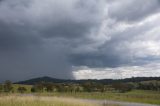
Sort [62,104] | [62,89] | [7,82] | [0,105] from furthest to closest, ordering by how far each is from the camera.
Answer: [62,89], [7,82], [62,104], [0,105]

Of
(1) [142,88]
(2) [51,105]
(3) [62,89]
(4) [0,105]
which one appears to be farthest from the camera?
(1) [142,88]

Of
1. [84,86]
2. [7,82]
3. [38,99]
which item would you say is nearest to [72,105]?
[38,99]

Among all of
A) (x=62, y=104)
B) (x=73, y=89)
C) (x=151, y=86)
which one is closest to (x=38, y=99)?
(x=62, y=104)

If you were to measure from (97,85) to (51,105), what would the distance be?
11519 centimetres

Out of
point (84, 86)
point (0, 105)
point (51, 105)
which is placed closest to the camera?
point (0, 105)

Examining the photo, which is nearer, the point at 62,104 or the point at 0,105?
the point at 0,105

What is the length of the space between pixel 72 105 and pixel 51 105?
258cm

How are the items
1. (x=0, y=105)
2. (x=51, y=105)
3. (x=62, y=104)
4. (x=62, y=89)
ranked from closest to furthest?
(x=0, y=105)
(x=51, y=105)
(x=62, y=104)
(x=62, y=89)

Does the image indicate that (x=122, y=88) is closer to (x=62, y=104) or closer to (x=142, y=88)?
(x=142, y=88)

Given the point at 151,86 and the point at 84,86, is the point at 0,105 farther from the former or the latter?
the point at 151,86

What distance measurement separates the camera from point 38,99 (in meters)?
22.0

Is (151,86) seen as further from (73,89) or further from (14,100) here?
(14,100)

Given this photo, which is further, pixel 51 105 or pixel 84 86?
pixel 84 86

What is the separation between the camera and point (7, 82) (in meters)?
106
